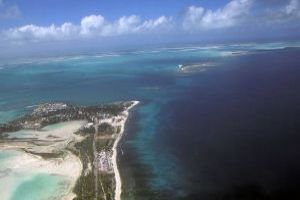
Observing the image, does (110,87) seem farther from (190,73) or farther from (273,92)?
(273,92)

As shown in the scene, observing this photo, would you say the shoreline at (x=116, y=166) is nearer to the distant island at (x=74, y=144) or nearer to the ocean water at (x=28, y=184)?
the distant island at (x=74, y=144)

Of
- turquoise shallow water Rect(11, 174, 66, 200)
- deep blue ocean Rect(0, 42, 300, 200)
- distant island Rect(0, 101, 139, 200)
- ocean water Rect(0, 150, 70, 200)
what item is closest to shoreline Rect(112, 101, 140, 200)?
distant island Rect(0, 101, 139, 200)

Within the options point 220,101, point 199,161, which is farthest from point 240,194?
point 220,101

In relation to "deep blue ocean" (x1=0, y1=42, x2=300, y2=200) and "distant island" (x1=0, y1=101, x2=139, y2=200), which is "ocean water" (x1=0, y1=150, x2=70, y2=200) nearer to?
"distant island" (x1=0, y1=101, x2=139, y2=200)

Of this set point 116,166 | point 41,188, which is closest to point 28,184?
point 41,188

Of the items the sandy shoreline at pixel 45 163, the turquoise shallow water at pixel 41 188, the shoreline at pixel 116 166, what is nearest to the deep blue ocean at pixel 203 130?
the shoreline at pixel 116 166

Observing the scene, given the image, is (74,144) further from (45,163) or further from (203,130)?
(203,130)
